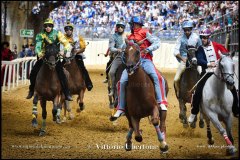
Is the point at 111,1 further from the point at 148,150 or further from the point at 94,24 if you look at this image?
the point at 148,150

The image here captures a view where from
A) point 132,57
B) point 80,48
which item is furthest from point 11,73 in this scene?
point 132,57

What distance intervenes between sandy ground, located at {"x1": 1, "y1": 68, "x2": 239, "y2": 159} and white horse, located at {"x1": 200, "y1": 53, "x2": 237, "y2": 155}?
1.66 feet

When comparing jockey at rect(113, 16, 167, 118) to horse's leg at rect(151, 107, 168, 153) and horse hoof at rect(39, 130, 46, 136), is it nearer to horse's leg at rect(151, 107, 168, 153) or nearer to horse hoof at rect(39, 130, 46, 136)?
horse's leg at rect(151, 107, 168, 153)

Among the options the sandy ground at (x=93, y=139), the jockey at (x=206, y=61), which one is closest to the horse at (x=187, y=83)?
the sandy ground at (x=93, y=139)

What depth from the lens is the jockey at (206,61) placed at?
40.4ft

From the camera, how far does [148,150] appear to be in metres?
12.4

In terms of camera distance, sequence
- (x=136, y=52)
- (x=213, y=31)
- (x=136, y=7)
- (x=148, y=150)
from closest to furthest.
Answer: (x=136, y=52)
(x=148, y=150)
(x=213, y=31)
(x=136, y=7)

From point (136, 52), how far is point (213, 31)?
16631 millimetres

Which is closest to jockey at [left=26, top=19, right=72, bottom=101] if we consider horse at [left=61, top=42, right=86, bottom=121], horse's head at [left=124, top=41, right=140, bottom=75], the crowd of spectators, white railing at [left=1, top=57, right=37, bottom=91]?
horse at [left=61, top=42, right=86, bottom=121]

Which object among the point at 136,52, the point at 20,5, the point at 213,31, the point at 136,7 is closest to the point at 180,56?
the point at 136,52

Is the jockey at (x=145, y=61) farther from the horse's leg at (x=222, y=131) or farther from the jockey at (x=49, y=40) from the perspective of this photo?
the jockey at (x=49, y=40)

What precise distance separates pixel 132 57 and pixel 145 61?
0.94m

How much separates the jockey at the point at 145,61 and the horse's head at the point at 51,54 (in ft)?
10.3

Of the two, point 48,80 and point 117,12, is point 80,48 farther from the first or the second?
point 117,12
